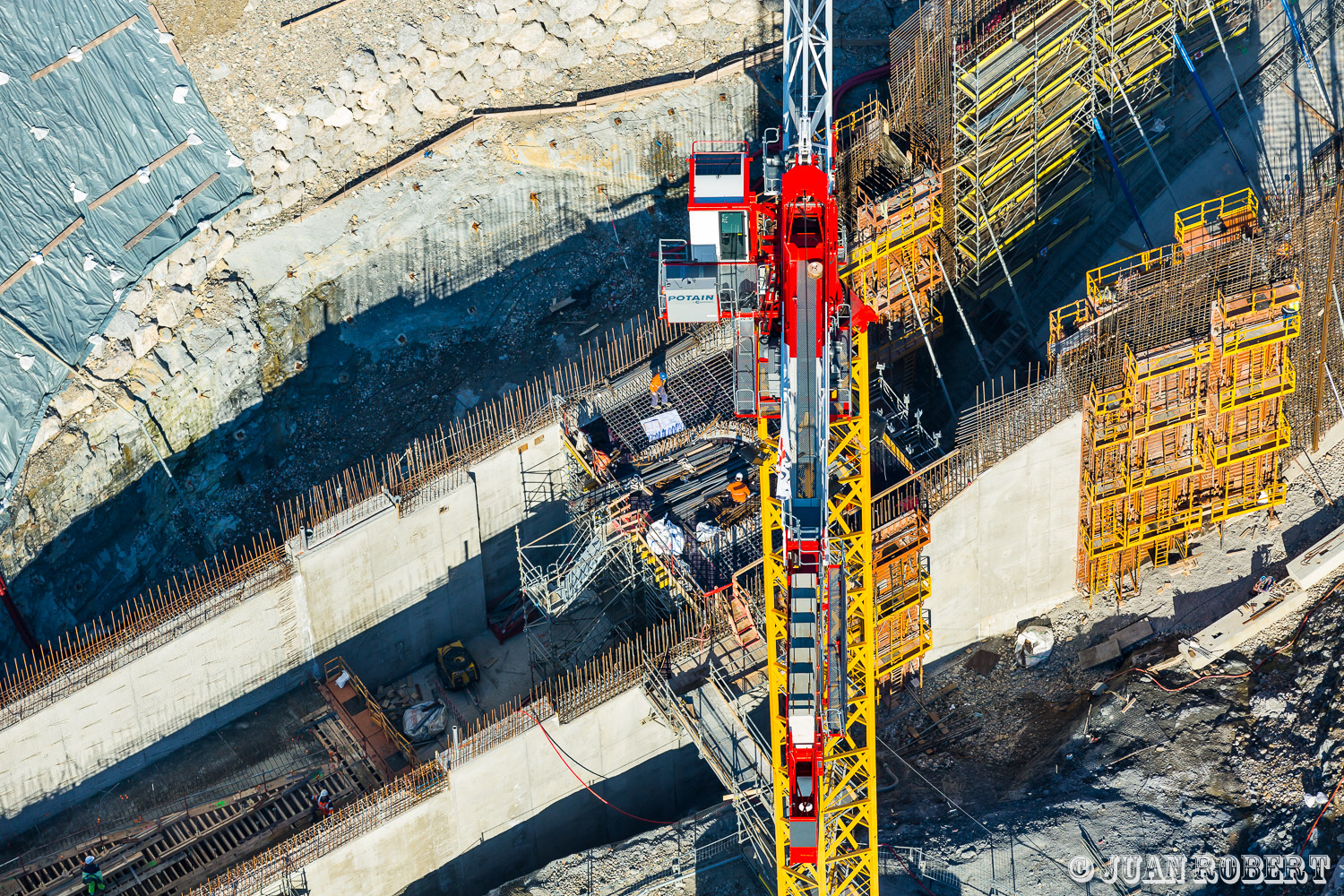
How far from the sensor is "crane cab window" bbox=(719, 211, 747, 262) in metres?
44.8

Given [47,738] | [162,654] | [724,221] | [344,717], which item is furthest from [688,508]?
[47,738]

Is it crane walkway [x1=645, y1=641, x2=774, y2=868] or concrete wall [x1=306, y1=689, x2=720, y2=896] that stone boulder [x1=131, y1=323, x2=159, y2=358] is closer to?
concrete wall [x1=306, y1=689, x2=720, y2=896]

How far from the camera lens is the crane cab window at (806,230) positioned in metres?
39.0

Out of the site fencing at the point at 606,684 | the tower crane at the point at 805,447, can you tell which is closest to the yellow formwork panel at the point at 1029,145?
the tower crane at the point at 805,447

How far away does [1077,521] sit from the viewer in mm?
49969

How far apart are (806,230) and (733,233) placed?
596 cm

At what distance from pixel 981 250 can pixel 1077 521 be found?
979 cm

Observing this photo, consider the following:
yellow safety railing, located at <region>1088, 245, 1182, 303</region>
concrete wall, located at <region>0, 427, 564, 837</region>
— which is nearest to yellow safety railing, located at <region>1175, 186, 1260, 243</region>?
yellow safety railing, located at <region>1088, 245, 1182, 303</region>

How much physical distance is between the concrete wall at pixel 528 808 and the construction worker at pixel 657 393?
8.90m

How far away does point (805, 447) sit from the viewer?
128 feet

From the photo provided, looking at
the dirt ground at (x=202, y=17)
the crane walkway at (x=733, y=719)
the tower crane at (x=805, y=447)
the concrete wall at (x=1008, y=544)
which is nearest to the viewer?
the tower crane at (x=805, y=447)

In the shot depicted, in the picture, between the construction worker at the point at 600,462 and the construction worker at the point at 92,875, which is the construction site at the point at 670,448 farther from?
Answer: the construction worker at the point at 600,462

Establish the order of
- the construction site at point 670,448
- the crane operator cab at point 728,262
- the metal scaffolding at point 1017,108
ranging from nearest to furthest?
the crane operator cab at point 728,262 → the construction site at point 670,448 → the metal scaffolding at point 1017,108

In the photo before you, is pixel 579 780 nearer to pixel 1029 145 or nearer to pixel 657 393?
pixel 657 393
